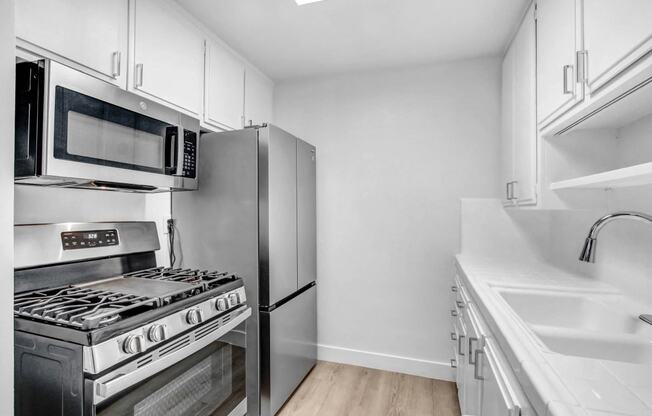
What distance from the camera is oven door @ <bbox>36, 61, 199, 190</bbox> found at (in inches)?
41.1

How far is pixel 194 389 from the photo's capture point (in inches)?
51.2

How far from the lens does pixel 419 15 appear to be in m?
1.87

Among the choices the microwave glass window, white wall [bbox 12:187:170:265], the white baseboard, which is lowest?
the white baseboard

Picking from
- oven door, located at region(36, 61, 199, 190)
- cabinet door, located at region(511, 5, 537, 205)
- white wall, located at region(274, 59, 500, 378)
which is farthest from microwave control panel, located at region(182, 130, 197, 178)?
cabinet door, located at region(511, 5, 537, 205)

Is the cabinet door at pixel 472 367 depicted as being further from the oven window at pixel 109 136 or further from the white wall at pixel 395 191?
the oven window at pixel 109 136

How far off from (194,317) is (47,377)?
17.1 inches

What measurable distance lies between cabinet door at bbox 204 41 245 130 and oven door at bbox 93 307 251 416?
123 cm

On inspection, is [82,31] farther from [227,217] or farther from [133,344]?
[133,344]

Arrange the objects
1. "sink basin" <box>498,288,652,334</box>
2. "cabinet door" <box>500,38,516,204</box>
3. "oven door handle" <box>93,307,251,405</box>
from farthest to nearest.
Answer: "cabinet door" <box>500,38,516,204</box> → "sink basin" <box>498,288,652,334</box> → "oven door handle" <box>93,307,251,405</box>

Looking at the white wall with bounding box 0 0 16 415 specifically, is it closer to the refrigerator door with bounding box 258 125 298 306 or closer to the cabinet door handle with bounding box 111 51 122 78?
the cabinet door handle with bounding box 111 51 122 78

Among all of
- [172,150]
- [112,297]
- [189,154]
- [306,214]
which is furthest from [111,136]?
[306,214]

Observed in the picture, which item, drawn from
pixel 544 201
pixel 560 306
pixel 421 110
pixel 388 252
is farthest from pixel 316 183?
pixel 560 306

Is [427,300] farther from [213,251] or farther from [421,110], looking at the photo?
[213,251]

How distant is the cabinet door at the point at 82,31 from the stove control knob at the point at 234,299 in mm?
1067
